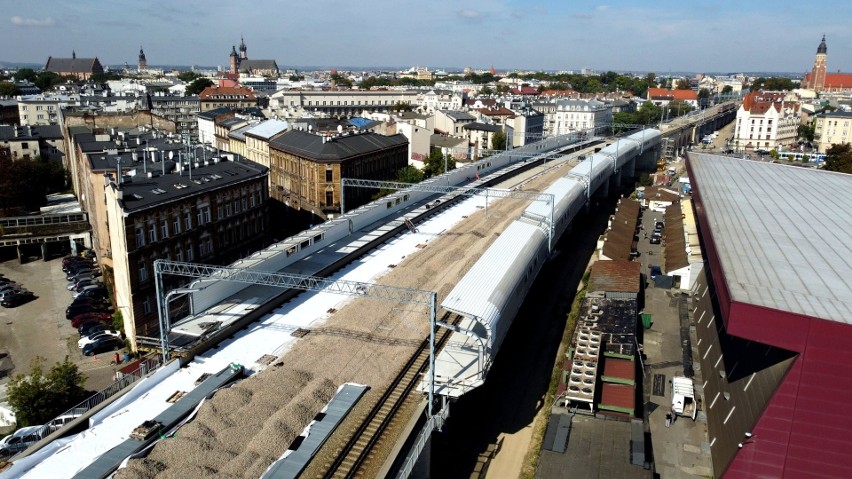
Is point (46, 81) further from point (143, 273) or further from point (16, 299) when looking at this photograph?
point (143, 273)

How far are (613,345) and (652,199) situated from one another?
4173cm

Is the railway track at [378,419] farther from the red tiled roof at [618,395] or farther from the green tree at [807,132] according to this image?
the green tree at [807,132]

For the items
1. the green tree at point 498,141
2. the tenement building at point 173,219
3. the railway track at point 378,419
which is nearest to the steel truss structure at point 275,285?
the railway track at point 378,419

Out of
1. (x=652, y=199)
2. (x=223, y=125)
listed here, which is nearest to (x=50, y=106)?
(x=223, y=125)

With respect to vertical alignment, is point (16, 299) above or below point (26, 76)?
below

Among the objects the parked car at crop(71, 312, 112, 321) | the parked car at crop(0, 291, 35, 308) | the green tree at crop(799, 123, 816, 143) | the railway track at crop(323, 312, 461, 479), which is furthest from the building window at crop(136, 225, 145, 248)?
the green tree at crop(799, 123, 816, 143)

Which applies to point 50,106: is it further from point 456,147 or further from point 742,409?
point 742,409

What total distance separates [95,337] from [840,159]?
8720 centimetres

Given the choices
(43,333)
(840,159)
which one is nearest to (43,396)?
(43,333)

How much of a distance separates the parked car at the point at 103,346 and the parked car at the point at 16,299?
1070 cm

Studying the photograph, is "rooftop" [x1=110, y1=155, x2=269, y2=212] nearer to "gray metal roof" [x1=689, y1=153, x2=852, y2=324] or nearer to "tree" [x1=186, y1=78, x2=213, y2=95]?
"gray metal roof" [x1=689, y1=153, x2=852, y2=324]

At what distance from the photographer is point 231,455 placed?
17.1m

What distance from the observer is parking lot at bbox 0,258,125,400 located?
30.0m

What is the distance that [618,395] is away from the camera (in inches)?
991
